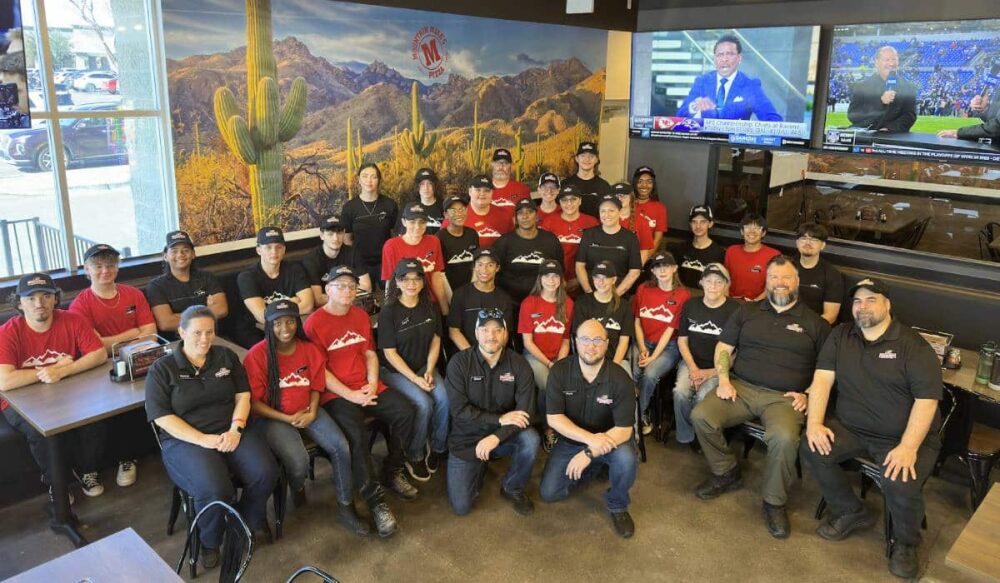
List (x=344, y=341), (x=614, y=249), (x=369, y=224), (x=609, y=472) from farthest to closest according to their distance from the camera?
(x=369, y=224) < (x=614, y=249) < (x=344, y=341) < (x=609, y=472)

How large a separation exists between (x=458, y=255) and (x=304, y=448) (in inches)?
82.5

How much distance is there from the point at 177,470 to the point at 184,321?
77cm

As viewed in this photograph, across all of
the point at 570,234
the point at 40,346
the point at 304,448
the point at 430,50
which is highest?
the point at 430,50

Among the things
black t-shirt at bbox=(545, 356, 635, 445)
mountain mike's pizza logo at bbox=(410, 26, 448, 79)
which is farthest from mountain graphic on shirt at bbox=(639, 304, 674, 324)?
mountain mike's pizza logo at bbox=(410, 26, 448, 79)

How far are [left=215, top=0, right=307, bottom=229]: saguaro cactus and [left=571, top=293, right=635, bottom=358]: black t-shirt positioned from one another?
2.56 metres

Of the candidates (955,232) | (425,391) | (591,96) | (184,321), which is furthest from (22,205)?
(955,232)

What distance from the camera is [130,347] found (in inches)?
175

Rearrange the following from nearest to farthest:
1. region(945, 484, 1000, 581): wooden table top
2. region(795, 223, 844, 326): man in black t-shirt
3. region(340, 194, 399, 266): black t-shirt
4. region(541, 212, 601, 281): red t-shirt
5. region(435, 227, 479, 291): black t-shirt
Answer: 1. region(945, 484, 1000, 581): wooden table top
2. region(795, 223, 844, 326): man in black t-shirt
3. region(435, 227, 479, 291): black t-shirt
4. region(340, 194, 399, 266): black t-shirt
5. region(541, 212, 601, 281): red t-shirt

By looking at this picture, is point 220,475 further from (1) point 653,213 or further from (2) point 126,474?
(1) point 653,213

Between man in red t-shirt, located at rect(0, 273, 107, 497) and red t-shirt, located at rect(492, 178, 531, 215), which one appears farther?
red t-shirt, located at rect(492, 178, 531, 215)

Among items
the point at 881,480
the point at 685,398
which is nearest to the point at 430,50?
the point at 685,398

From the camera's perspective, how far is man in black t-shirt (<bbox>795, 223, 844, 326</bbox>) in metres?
5.83

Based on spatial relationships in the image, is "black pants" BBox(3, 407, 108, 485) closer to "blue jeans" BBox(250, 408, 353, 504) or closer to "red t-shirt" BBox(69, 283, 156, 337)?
"red t-shirt" BBox(69, 283, 156, 337)

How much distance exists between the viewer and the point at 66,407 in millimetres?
3988
